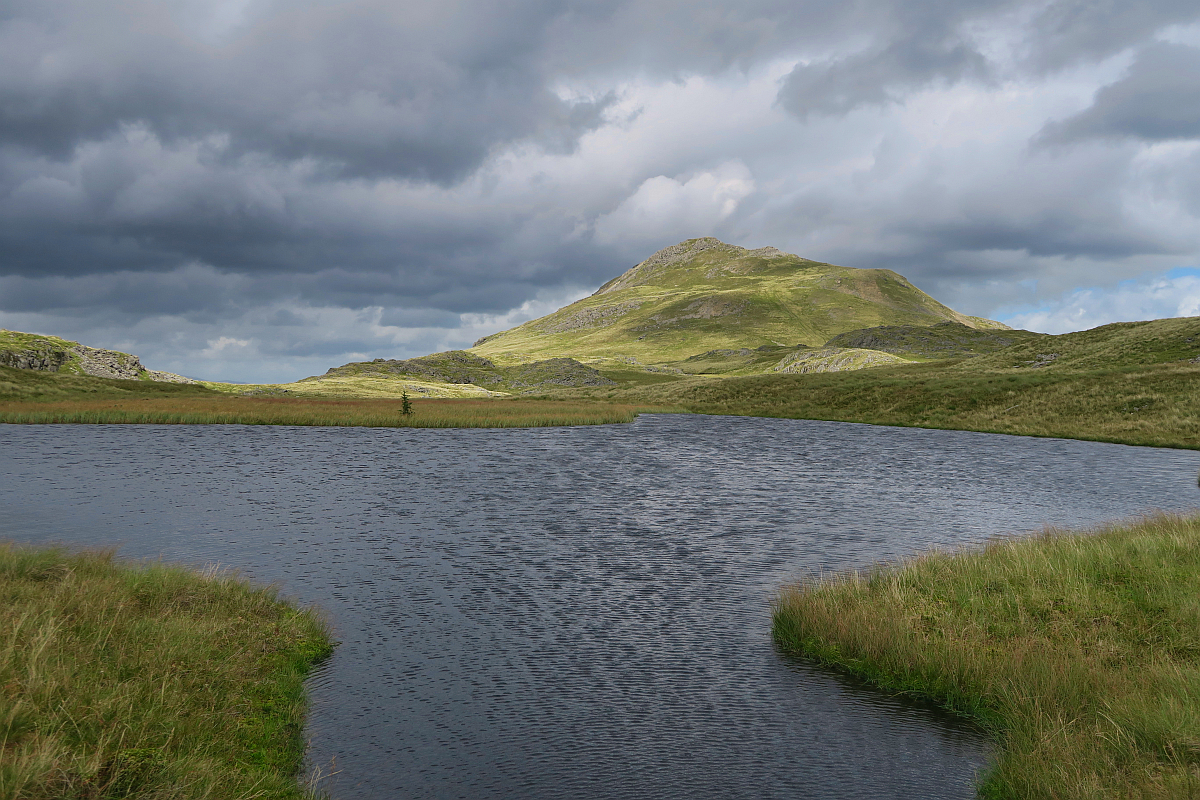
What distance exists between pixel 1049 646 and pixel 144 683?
15.0 m

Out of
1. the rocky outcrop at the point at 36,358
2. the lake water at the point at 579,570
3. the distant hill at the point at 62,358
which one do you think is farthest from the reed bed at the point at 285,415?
the distant hill at the point at 62,358

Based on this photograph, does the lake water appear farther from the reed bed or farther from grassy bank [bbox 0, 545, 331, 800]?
the reed bed

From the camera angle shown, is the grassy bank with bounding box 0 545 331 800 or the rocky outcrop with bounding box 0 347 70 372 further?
the rocky outcrop with bounding box 0 347 70 372

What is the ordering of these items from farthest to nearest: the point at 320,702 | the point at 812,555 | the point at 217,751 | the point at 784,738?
1. the point at 812,555
2. the point at 320,702
3. the point at 784,738
4. the point at 217,751

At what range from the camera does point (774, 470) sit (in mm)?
48812

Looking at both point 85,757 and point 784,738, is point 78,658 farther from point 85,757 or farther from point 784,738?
point 784,738

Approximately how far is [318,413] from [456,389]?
9304 cm

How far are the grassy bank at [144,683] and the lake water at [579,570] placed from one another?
3.28 ft

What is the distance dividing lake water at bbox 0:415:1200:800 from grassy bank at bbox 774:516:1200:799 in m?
0.96

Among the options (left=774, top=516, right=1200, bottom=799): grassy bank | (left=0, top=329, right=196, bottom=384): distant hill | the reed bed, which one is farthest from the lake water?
(left=0, top=329, right=196, bottom=384): distant hill

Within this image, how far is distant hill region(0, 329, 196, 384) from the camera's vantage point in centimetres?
16212

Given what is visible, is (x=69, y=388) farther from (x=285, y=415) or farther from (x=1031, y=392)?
(x=1031, y=392)

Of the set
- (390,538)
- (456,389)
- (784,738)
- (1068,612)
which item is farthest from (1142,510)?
(456,389)

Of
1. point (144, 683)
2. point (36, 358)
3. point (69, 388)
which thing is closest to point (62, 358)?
point (36, 358)
